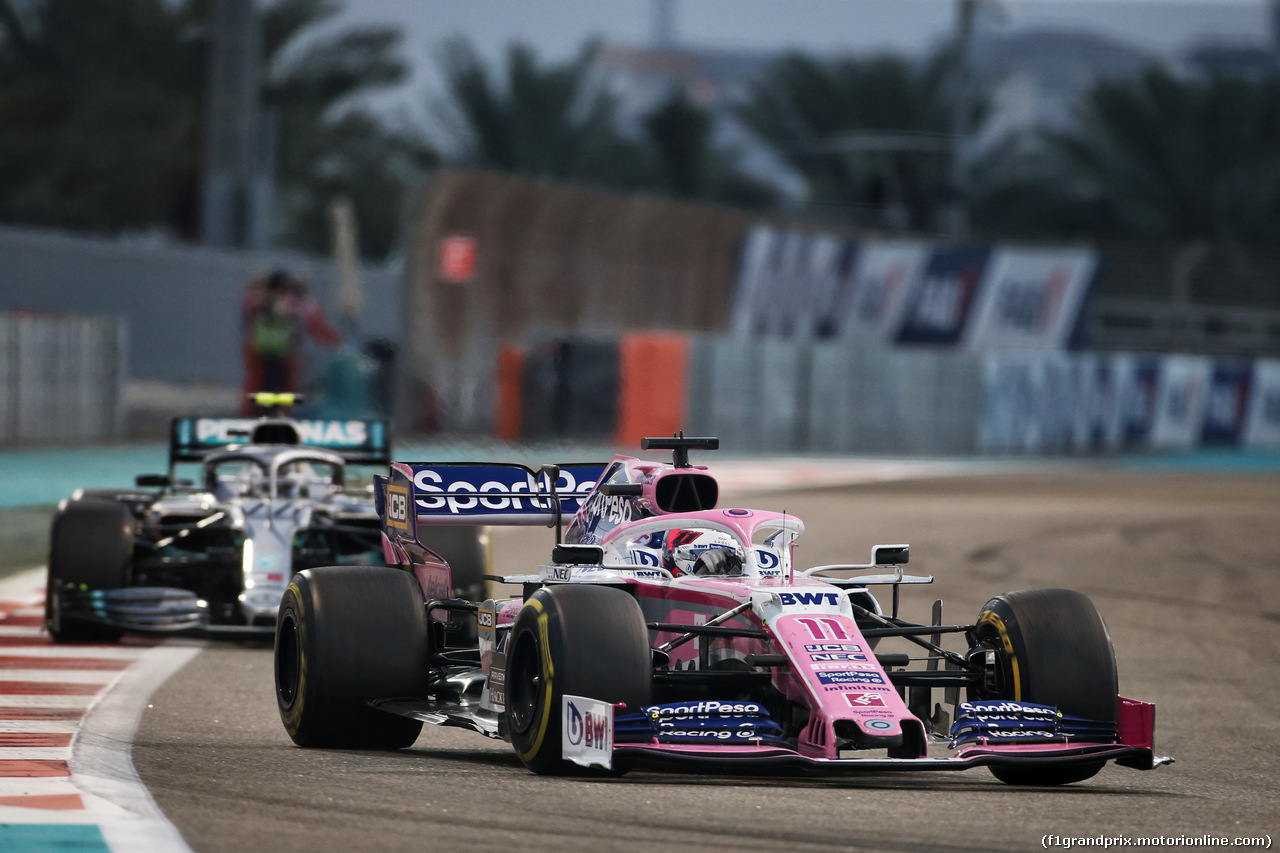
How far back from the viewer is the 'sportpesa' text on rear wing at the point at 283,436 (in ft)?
41.5

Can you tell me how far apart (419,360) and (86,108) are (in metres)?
13.2

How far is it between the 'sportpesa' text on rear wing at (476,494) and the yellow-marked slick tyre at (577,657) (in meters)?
1.91

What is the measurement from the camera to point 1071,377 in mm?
31703

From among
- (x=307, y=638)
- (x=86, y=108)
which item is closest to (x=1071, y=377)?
(x=86, y=108)

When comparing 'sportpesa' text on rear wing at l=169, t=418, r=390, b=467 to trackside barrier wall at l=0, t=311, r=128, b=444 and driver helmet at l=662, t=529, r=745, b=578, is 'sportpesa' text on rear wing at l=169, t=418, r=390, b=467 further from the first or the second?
trackside barrier wall at l=0, t=311, r=128, b=444

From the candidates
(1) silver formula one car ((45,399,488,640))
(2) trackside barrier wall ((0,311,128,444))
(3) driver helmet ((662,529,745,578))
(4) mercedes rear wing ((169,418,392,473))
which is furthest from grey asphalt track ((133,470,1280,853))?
(2) trackside barrier wall ((0,311,128,444))

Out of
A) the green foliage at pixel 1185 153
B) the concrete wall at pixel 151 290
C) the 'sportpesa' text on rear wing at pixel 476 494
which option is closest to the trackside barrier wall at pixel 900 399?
the concrete wall at pixel 151 290

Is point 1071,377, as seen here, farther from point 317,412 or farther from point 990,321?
point 317,412

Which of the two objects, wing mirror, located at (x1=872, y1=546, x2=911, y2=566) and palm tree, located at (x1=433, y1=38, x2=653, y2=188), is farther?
palm tree, located at (x1=433, y1=38, x2=653, y2=188)

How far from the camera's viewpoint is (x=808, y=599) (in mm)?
7273

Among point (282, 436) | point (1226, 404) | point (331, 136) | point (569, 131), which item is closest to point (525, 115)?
point (569, 131)

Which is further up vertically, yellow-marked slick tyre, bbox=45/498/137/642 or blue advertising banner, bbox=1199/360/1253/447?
blue advertising banner, bbox=1199/360/1253/447

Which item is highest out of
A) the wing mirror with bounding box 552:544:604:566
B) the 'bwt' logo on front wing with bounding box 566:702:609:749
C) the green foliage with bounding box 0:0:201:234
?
the green foliage with bounding box 0:0:201:234

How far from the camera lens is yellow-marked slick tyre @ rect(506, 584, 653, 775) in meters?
6.88
